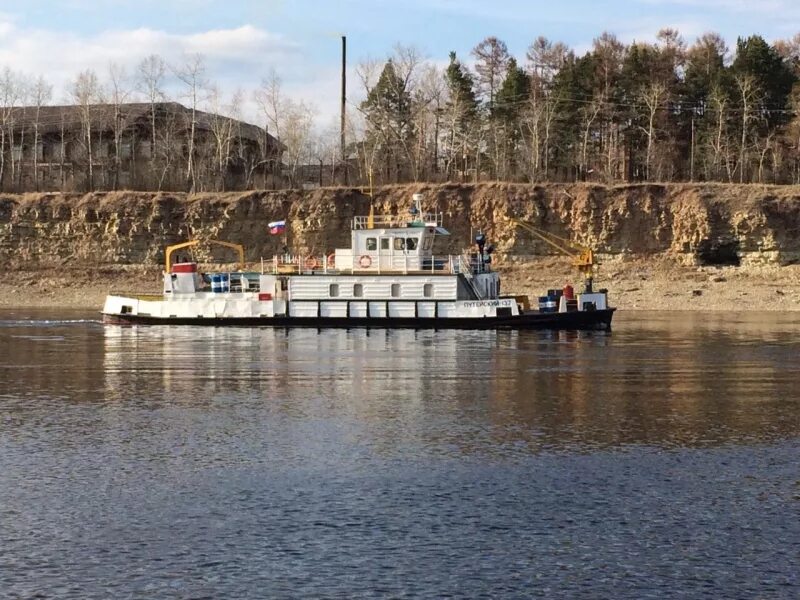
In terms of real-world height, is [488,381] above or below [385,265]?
below

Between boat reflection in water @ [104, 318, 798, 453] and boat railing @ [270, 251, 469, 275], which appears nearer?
boat reflection in water @ [104, 318, 798, 453]

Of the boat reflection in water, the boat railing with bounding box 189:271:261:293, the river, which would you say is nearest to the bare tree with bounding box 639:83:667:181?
the boat reflection in water

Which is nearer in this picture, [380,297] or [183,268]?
[380,297]

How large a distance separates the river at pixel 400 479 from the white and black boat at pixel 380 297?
1496 cm

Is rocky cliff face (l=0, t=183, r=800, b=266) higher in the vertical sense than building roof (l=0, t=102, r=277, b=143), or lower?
lower

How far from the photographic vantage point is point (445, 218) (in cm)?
8762

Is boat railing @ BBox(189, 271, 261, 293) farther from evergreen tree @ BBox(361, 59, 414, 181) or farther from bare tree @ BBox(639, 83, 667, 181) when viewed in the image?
bare tree @ BBox(639, 83, 667, 181)

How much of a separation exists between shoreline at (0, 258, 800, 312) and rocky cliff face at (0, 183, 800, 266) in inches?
70.3

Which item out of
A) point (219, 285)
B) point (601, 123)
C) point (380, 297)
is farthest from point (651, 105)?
point (219, 285)

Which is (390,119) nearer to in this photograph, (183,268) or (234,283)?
(234,283)

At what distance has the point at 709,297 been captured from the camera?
7338 centimetres

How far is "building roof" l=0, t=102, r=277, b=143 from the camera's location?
332 ft

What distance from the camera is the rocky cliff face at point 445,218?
3273 inches

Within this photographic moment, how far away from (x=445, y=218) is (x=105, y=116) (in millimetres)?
35466
